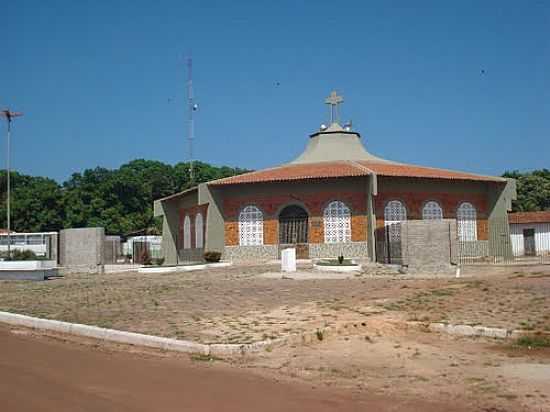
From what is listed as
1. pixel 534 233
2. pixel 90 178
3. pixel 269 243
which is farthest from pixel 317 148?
pixel 90 178

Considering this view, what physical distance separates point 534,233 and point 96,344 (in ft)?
127

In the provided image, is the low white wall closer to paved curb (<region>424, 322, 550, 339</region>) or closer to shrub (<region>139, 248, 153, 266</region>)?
shrub (<region>139, 248, 153, 266</region>)

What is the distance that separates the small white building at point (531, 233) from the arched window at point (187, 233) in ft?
70.4

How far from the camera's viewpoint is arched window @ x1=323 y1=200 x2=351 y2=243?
32156 mm

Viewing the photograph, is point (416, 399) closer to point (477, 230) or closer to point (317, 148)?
point (477, 230)

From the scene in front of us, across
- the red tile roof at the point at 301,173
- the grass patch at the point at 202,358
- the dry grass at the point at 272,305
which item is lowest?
the grass patch at the point at 202,358

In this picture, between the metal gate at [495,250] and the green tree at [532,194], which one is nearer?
the metal gate at [495,250]

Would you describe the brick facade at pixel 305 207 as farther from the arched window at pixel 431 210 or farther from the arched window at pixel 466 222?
the arched window at pixel 466 222

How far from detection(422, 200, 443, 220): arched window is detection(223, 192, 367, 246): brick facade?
384 cm

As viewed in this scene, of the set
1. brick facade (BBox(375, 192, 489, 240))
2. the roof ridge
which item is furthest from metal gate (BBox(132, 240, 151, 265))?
brick facade (BBox(375, 192, 489, 240))

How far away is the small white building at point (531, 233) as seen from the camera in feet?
139

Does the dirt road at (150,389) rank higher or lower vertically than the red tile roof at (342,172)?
lower

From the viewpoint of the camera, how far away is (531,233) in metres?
43.1

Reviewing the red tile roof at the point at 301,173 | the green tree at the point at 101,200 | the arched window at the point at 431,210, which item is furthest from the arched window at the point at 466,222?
the green tree at the point at 101,200
